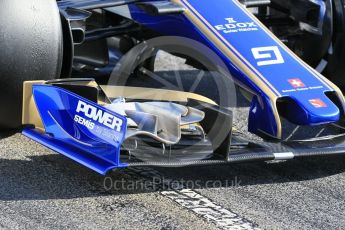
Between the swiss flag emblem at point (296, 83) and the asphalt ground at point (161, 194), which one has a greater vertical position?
the swiss flag emblem at point (296, 83)

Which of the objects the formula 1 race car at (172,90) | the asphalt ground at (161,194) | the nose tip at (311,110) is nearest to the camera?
the asphalt ground at (161,194)

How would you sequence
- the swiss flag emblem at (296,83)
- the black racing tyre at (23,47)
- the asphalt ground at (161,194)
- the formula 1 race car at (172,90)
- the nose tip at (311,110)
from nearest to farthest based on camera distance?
the asphalt ground at (161,194), the formula 1 race car at (172,90), the black racing tyre at (23,47), the nose tip at (311,110), the swiss flag emblem at (296,83)

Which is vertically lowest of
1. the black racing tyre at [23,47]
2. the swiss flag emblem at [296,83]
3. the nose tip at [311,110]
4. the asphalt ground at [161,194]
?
the asphalt ground at [161,194]

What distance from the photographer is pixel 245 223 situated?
4.09m

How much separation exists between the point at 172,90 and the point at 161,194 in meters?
1.05

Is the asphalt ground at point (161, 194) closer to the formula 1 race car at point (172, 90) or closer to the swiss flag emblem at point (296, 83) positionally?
the formula 1 race car at point (172, 90)

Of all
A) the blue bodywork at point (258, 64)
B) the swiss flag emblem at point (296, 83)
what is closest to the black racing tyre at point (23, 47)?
the blue bodywork at point (258, 64)

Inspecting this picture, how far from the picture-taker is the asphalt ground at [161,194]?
4039 millimetres

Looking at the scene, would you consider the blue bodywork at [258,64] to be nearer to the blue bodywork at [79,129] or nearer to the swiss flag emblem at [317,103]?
the swiss flag emblem at [317,103]

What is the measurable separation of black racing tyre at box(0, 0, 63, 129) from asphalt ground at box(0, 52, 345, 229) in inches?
14.4

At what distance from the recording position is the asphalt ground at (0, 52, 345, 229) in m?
4.04

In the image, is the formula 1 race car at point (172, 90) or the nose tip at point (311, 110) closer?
the formula 1 race car at point (172, 90)

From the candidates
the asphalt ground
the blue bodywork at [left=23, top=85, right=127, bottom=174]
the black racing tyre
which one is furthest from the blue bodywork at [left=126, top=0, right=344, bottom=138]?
the blue bodywork at [left=23, top=85, right=127, bottom=174]

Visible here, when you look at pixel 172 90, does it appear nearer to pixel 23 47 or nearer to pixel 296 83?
pixel 296 83
